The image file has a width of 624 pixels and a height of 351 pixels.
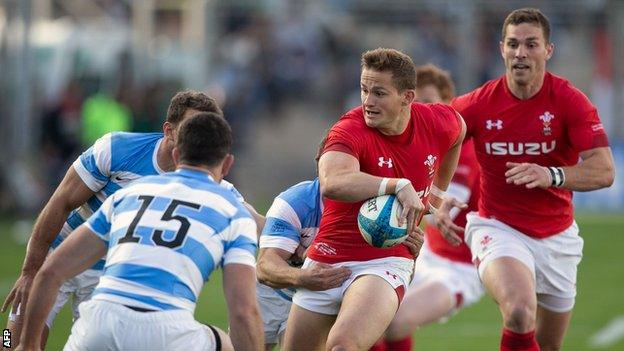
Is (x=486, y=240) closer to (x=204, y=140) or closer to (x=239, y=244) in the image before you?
(x=239, y=244)

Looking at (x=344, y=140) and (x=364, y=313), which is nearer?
(x=364, y=313)

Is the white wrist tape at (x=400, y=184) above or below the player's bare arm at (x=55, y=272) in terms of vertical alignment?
above

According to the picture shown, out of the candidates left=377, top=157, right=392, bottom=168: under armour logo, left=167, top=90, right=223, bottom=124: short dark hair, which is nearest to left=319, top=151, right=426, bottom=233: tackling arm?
left=377, top=157, right=392, bottom=168: under armour logo

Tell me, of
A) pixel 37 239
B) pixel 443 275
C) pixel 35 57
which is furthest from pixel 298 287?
pixel 35 57

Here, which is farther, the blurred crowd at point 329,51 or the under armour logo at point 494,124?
the blurred crowd at point 329,51

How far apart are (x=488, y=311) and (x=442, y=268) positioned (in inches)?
174

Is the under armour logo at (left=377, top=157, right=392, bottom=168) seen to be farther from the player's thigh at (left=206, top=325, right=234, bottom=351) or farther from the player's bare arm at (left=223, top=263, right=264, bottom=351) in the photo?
the player's thigh at (left=206, top=325, right=234, bottom=351)

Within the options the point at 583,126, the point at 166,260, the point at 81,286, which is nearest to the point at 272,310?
the point at 81,286

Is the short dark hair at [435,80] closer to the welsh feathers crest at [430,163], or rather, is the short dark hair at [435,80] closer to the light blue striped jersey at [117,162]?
the welsh feathers crest at [430,163]

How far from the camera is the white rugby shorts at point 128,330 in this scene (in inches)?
235

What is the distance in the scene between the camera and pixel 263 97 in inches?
942

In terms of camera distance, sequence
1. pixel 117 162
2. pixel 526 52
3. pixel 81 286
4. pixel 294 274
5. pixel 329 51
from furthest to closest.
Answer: pixel 329 51
pixel 526 52
pixel 81 286
pixel 117 162
pixel 294 274

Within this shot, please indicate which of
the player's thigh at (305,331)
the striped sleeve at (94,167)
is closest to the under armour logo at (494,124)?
the player's thigh at (305,331)

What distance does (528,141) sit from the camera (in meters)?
8.62
